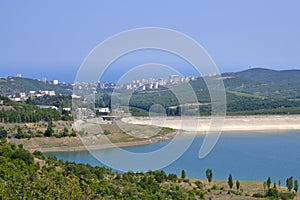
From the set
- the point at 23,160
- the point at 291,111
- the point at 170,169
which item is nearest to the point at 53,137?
the point at 170,169

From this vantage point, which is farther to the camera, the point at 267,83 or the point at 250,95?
the point at 267,83

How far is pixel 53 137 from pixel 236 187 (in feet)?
22.3

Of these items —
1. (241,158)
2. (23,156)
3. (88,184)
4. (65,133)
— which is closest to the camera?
(88,184)

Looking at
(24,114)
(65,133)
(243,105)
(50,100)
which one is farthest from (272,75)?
(65,133)

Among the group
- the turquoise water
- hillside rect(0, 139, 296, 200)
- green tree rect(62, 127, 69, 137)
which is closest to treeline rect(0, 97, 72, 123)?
green tree rect(62, 127, 69, 137)

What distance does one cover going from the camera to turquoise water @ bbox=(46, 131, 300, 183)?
9655 mm

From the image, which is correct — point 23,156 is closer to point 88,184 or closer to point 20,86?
point 88,184

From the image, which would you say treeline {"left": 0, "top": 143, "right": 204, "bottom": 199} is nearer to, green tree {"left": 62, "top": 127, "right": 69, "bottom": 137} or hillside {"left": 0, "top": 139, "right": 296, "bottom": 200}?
hillside {"left": 0, "top": 139, "right": 296, "bottom": 200}

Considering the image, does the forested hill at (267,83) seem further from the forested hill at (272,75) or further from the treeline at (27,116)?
the treeline at (27,116)

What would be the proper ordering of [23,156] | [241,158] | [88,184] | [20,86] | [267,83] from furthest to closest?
[267,83], [20,86], [241,158], [23,156], [88,184]

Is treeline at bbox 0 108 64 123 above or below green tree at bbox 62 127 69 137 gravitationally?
above

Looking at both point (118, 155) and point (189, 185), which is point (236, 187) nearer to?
point (189, 185)

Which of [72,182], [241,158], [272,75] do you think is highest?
[272,75]

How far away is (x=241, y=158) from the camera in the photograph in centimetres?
1162
